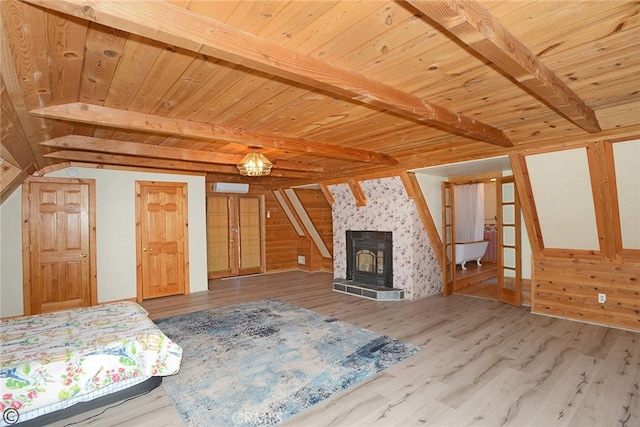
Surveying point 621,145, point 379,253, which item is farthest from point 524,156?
point 379,253

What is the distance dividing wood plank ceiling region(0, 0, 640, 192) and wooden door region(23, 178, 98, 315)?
1171 millimetres

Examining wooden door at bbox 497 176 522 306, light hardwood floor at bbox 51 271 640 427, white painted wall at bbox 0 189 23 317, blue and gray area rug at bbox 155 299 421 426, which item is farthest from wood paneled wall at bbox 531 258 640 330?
white painted wall at bbox 0 189 23 317

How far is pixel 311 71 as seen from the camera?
184 centimetres

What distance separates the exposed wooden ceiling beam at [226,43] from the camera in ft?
4.00

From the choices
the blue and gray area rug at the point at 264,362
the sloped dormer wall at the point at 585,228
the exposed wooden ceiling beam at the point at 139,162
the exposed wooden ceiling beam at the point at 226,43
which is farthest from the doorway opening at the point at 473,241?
the exposed wooden ceiling beam at the point at 226,43

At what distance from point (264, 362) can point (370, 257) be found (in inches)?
138

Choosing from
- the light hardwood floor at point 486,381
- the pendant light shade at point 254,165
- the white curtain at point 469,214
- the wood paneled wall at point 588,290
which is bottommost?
the light hardwood floor at point 486,381

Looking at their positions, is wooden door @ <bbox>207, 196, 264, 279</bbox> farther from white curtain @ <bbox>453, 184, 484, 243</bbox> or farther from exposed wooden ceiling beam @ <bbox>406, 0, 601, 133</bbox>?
exposed wooden ceiling beam @ <bbox>406, 0, 601, 133</bbox>

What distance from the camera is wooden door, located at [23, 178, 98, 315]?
468cm

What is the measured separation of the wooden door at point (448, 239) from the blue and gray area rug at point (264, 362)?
2.56 metres

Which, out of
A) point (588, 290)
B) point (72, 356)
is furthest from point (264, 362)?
point (588, 290)

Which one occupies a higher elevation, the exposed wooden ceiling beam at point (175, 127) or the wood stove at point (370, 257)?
the exposed wooden ceiling beam at point (175, 127)

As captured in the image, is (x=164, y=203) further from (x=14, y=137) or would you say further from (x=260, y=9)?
(x=260, y=9)

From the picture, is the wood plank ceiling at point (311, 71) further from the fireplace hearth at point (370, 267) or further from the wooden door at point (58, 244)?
the fireplace hearth at point (370, 267)
